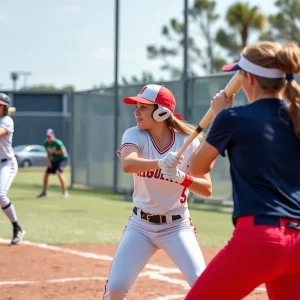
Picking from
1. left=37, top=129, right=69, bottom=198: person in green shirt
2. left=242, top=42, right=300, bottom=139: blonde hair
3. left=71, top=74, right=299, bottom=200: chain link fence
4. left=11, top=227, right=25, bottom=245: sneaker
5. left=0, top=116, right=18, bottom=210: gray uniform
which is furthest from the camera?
left=37, top=129, right=69, bottom=198: person in green shirt

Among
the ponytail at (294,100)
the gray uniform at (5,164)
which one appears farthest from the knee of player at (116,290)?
the gray uniform at (5,164)

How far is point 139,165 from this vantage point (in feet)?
17.3

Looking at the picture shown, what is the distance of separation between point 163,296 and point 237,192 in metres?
3.64

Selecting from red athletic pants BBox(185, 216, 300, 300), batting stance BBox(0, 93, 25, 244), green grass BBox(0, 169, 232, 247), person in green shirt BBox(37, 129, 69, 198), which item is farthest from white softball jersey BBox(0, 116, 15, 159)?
person in green shirt BBox(37, 129, 69, 198)

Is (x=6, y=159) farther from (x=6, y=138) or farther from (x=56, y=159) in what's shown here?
(x=56, y=159)

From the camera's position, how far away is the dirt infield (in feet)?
24.3

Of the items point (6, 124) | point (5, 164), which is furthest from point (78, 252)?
point (6, 124)

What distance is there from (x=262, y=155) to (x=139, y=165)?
65.6 inches

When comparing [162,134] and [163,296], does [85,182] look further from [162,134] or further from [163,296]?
[162,134]

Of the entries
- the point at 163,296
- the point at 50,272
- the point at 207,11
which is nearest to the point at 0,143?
the point at 50,272

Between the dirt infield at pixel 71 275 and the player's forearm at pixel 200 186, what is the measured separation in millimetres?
2290

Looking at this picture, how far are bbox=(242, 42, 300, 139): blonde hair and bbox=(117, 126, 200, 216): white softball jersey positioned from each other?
70.3 inches

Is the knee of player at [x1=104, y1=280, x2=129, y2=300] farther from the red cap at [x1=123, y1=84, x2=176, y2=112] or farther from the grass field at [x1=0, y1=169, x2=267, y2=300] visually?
the grass field at [x1=0, y1=169, x2=267, y2=300]

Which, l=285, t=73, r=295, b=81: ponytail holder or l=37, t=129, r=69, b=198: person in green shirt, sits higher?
l=285, t=73, r=295, b=81: ponytail holder
